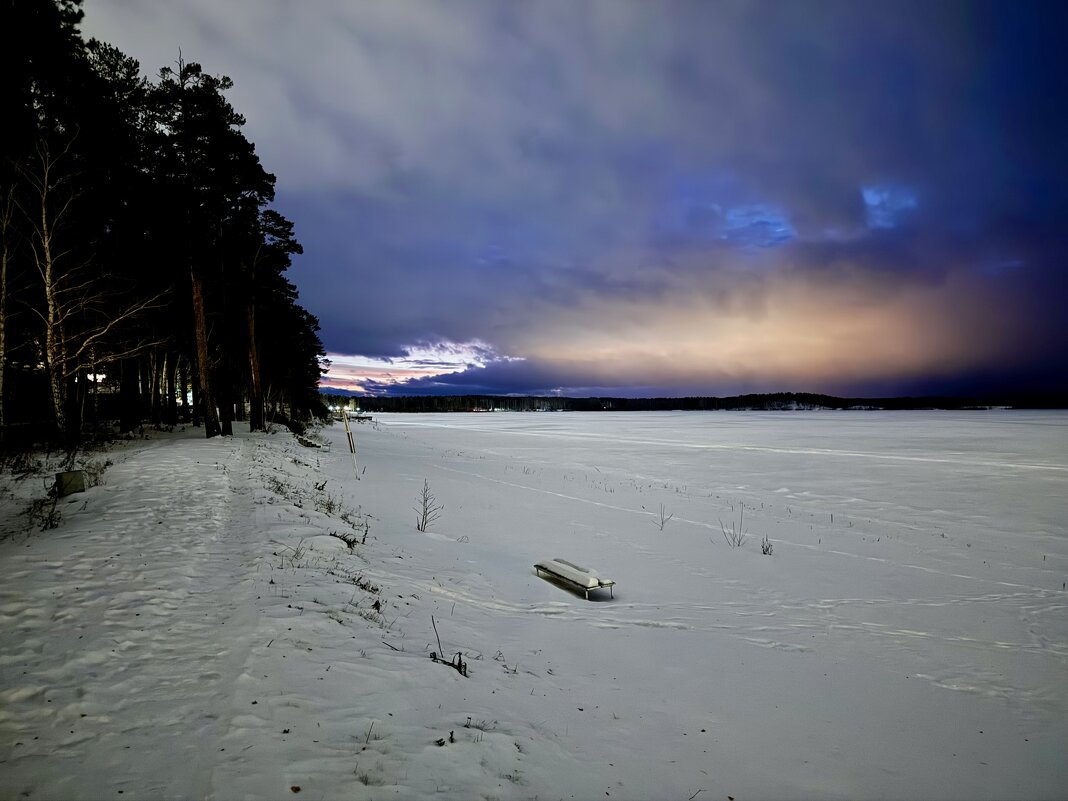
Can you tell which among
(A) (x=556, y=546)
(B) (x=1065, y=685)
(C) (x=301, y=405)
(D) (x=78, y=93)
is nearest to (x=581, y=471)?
(A) (x=556, y=546)

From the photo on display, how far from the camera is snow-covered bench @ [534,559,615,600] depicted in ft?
27.8

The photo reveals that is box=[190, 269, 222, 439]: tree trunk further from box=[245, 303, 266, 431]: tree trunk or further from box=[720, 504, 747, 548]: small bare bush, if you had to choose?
box=[720, 504, 747, 548]: small bare bush

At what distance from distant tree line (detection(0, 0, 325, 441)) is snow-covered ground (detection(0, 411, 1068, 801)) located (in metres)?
9.57

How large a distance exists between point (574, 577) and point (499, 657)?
113 inches

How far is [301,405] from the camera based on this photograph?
63375 millimetres

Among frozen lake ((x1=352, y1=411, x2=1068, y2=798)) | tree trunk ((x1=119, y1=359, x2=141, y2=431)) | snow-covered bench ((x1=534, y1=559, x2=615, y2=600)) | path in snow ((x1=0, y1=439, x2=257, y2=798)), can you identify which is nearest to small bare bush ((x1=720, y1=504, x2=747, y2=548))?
frozen lake ((x1=352, y1=411, x2=1068, y2=798))

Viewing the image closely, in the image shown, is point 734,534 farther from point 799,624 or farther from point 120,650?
point 120,650

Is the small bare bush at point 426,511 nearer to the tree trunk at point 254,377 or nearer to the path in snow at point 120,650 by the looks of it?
the path in snow at point 120,650

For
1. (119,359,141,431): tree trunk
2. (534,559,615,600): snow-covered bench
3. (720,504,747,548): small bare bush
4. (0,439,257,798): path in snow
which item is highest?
(119,359,141,431): tree trunk

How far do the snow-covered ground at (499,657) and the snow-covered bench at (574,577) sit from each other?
228mm

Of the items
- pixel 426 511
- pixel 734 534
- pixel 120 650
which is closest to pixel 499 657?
pixel 120 650

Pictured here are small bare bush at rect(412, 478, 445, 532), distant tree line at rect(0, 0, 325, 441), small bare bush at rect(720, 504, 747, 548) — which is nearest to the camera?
small bare bush at rect(720, 504, 747, 548)

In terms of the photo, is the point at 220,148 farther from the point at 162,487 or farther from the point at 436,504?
the point at 436,504

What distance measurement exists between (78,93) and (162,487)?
54.5 ft
